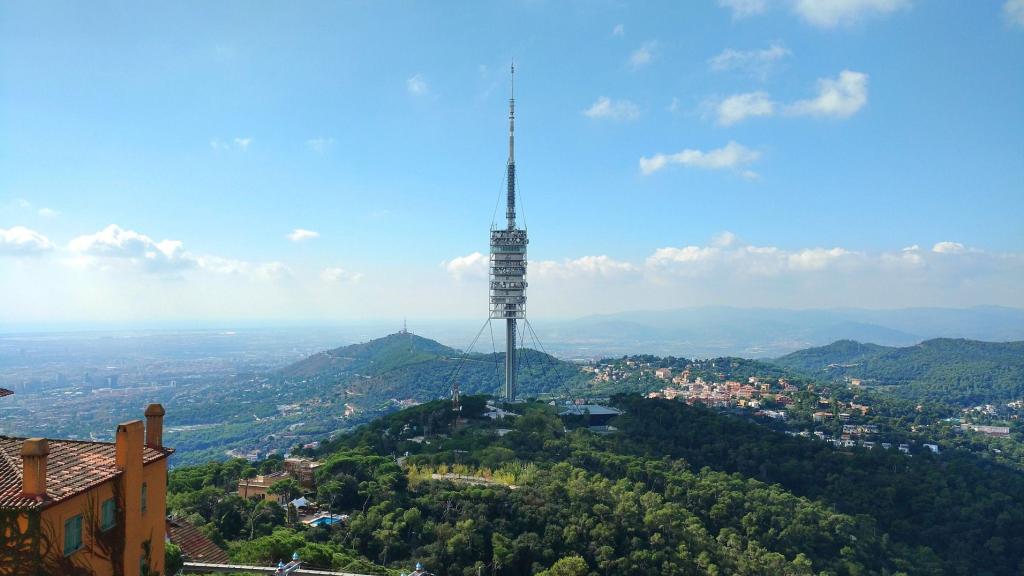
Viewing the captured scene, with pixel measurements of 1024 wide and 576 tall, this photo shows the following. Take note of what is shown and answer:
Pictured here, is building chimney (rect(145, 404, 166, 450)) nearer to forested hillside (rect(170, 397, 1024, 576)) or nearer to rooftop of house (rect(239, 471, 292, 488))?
forested hillside (rect(170, 397, 1024, 576))

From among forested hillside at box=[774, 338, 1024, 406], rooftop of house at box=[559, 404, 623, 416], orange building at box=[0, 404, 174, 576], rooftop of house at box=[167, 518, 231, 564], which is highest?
orange building at box=[0, 404, 174, 576]

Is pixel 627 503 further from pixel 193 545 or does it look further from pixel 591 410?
pixel 591 410

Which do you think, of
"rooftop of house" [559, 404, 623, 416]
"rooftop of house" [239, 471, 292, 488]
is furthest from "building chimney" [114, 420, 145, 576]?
"rooftop of house" [559, 404, 623, 416]

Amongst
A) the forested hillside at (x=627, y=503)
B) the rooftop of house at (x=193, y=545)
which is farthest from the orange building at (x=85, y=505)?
the forested hillside at (x=627, y=503)

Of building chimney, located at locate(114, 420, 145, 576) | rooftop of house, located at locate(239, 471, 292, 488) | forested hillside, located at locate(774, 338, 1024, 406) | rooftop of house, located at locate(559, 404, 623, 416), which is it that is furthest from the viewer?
forested hillside, located at locate(774, 338, 1024, 406)

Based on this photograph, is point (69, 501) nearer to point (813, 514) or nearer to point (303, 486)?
point (303, 486)

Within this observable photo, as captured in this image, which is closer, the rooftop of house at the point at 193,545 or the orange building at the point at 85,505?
the orange building at the point at 85,505

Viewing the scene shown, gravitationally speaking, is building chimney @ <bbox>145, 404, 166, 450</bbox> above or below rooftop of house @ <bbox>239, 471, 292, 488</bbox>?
above

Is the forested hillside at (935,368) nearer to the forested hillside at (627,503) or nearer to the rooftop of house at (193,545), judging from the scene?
the forested hillside at (627,503)
